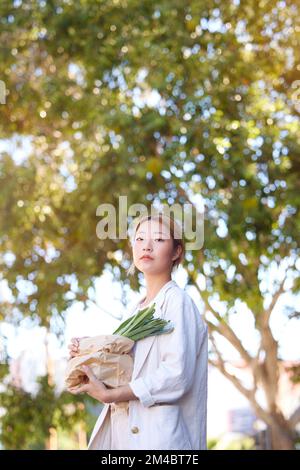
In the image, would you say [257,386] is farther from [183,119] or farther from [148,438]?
[148,438]

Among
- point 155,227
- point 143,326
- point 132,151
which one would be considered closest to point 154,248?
point 155,227

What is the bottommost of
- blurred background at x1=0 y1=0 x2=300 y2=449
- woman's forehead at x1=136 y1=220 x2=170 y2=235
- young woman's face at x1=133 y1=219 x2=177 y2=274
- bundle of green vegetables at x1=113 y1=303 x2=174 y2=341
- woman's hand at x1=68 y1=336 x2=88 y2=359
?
woman's hand at x1=68 y1=336 x2=88 y2=359

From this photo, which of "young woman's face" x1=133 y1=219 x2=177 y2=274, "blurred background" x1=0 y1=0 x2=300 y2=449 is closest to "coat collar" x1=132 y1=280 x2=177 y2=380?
"young woman's face" x1=133 y1=219 x2=177 y2=274

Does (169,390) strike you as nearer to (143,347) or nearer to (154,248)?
(143,347)

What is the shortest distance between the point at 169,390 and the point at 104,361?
0.65 ft

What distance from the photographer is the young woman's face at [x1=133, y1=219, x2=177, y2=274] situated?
7.72 feet

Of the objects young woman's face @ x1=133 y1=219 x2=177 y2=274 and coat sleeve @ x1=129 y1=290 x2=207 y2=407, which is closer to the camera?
coat sleeve @ x1=129 y1=290 x2=207 y2=407

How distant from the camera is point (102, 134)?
763 centimetres

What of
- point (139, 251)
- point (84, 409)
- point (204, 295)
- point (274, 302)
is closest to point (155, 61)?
point (204, 295)

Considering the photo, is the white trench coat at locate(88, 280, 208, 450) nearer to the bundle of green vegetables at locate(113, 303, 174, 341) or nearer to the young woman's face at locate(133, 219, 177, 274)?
the bundle of green vegetables at locate(113, 303, 174, 341)

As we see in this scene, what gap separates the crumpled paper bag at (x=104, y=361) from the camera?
212cm

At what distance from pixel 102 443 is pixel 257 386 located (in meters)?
7.25

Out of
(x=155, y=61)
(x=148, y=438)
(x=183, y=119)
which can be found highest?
(x=155, y=61)

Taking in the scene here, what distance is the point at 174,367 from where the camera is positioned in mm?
2082
